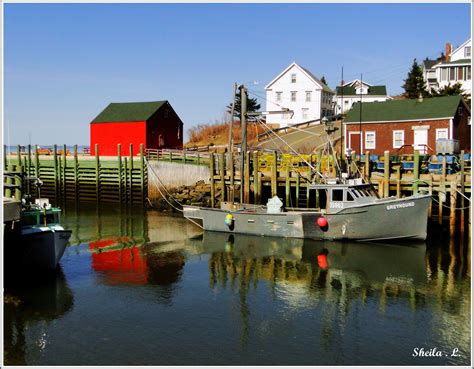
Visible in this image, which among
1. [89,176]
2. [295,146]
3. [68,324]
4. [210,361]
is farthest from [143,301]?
[295,146]

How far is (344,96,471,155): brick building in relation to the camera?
3581 cm

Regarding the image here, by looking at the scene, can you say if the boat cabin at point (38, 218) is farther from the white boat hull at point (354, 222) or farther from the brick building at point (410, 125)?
the brick building at point (410, 125)

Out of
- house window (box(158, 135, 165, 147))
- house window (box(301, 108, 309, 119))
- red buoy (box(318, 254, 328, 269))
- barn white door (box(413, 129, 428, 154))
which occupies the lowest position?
red buoy (box(318, 254, 328, 269))

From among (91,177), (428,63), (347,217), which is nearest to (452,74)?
(428,63)

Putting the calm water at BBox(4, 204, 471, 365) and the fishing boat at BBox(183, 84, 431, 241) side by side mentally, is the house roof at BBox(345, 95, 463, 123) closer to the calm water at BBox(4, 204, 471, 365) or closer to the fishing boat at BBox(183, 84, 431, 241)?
the fishing boat at BBox(183, 84, 431, 241)

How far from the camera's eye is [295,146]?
48.4 metres

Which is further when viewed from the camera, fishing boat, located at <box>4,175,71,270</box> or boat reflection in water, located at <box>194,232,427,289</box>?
boat reflection in water, located at <box>194,232,427,289</box>

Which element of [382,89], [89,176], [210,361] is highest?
[382,89]

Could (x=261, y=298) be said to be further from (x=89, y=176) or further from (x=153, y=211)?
(x=89, y=176)

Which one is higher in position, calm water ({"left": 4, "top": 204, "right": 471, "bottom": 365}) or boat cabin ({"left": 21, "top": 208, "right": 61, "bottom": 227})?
boat cabin ({"left": 21, "top": 208, "right": 61, "bottom": 227})

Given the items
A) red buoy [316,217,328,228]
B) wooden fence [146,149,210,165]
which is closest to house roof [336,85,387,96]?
wooden fence [146,149,210,165]

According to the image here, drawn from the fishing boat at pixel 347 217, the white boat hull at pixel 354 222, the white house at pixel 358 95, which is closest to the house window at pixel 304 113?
the white house at pixel 358 95

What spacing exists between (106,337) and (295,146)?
122 ft

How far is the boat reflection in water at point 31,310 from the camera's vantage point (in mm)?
12477
